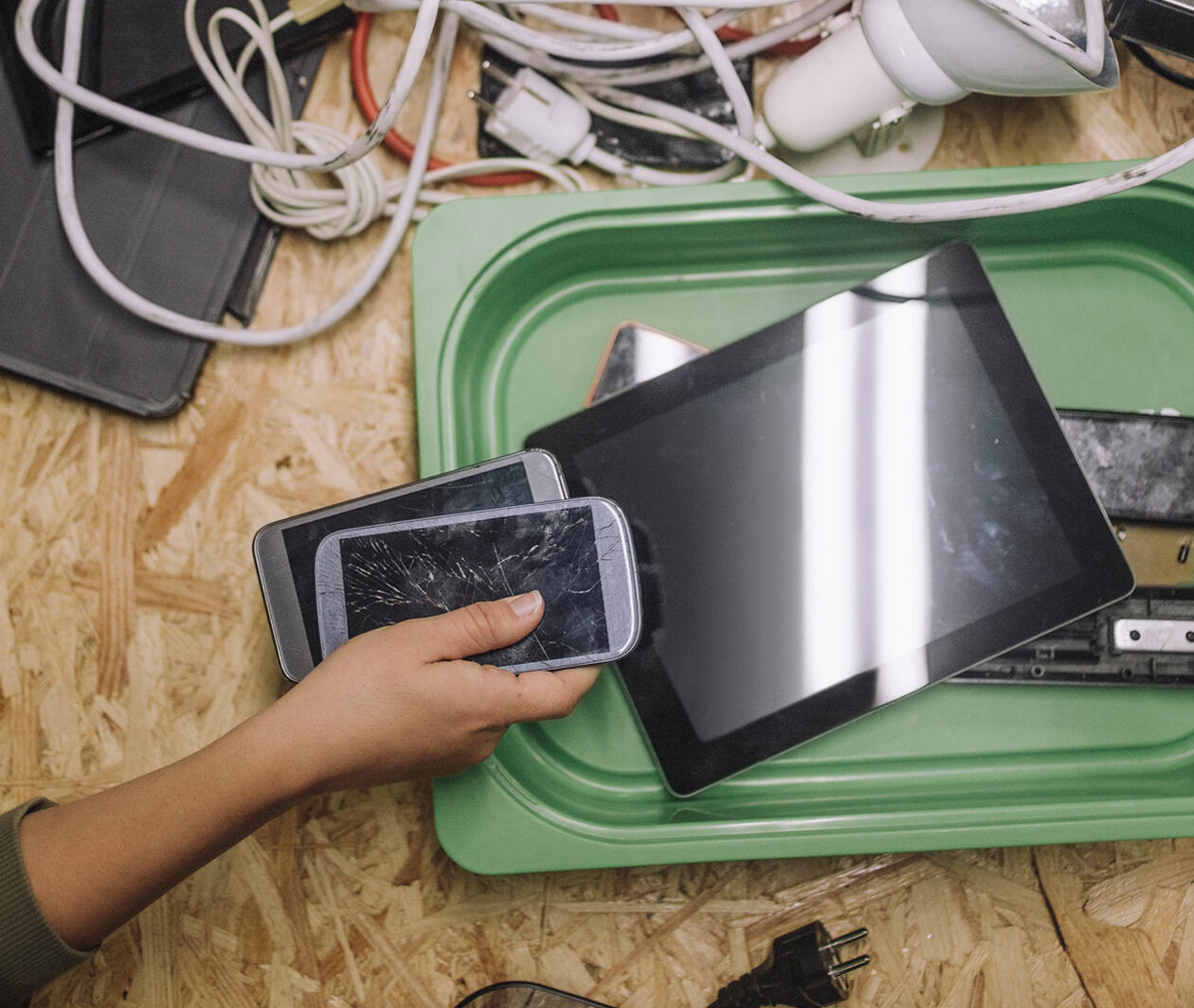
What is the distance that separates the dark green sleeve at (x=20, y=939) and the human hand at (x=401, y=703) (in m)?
0.17

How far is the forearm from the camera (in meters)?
0.48

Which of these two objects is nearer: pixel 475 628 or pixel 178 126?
pixel 475 628

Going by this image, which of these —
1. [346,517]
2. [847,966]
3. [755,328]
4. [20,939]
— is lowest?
[847,966]

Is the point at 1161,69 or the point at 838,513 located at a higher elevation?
the point at 1161,69

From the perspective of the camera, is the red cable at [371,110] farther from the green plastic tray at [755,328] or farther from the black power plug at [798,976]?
the black power plug at [798,976]

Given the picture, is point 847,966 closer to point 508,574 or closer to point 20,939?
point 508,574

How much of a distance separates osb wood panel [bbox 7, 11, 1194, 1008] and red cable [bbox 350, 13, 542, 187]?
0.17 metres

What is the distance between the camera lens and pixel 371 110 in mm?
681

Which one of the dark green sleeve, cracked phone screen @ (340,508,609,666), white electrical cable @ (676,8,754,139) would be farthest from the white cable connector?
the dark green sleeve

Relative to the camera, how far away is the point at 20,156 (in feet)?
2.21

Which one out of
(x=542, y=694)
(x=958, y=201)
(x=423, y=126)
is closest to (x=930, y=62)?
(x=958, y=201)

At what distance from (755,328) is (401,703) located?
0.41m

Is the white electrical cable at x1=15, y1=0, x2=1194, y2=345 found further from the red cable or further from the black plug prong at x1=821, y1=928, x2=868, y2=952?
the black plug prong at x1=821, y1=928, x2=868, y2=952

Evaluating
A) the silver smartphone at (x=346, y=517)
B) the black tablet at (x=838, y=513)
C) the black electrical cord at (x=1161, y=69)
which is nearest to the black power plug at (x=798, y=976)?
the black tablet at (x=838, y=513)
